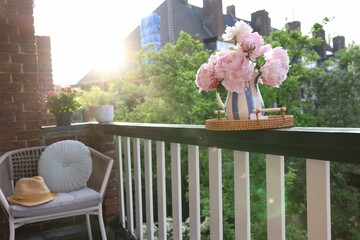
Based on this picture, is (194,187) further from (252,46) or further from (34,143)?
(34,143)

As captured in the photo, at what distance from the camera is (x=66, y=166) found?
7.99 ft

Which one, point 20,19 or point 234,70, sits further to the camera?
point 20,19

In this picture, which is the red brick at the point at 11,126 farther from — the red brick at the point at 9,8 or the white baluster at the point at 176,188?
the white baluster at the point at 176,188

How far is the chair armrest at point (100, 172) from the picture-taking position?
2264 millimetres

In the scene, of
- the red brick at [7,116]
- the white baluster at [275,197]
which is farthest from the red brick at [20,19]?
the white baluster at [275,197]

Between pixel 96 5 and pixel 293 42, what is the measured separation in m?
5.21

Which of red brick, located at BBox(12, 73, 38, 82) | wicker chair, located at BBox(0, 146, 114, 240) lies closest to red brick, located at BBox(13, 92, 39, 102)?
red brick, located at BBox(12, 73, 38, 82)

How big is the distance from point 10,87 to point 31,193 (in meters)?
0.92

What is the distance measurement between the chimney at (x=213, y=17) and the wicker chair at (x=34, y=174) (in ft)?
44.7

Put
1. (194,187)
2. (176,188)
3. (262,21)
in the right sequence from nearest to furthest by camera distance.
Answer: (194,187) → (176,188) → (262,21)

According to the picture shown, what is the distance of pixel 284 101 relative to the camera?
9156mm

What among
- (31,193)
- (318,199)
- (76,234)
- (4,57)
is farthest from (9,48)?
(318,199)

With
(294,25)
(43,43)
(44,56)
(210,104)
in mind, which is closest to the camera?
(43,43)

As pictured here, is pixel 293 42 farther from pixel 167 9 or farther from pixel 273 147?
pixel 273 147
